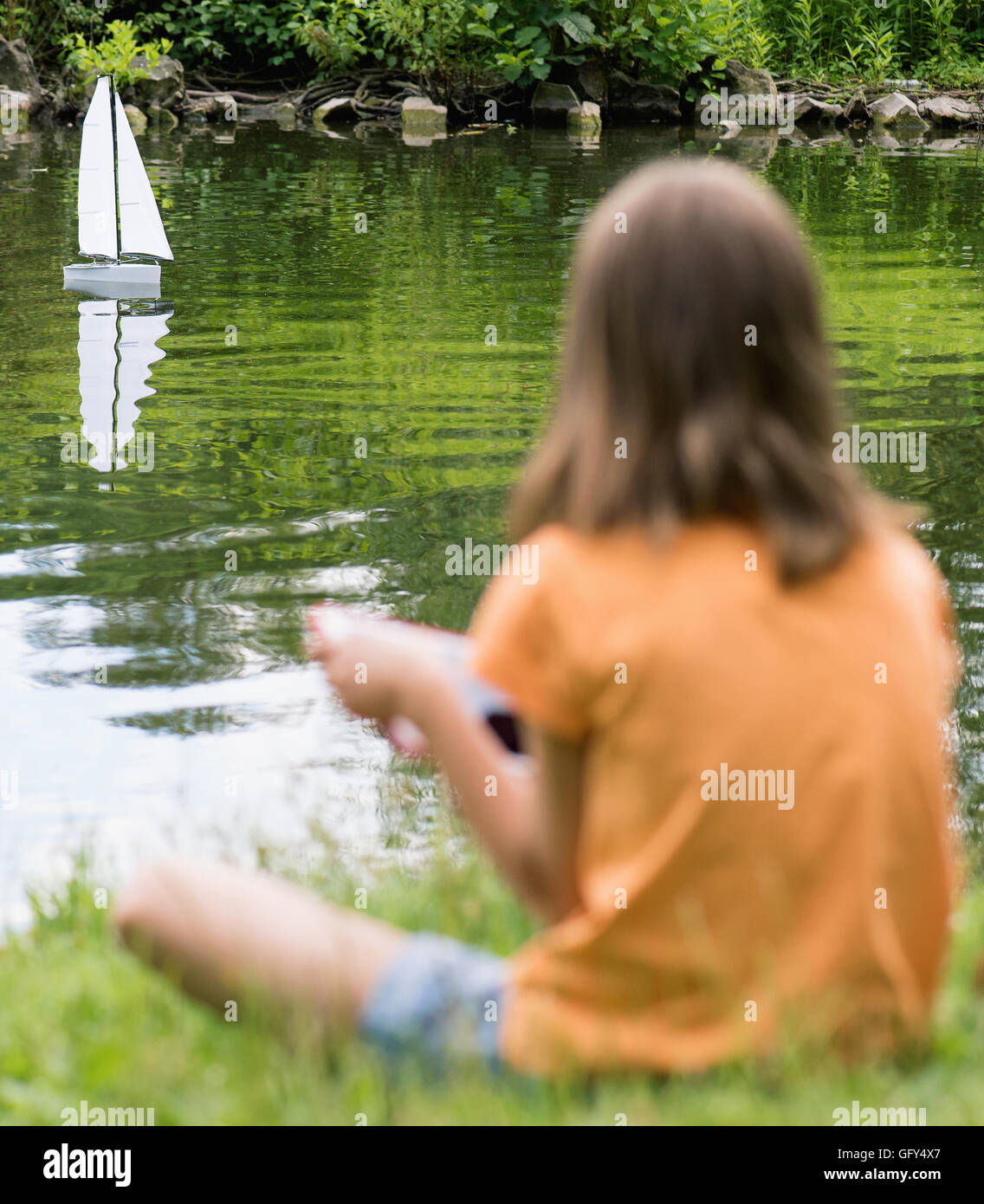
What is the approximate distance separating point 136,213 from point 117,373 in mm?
2732

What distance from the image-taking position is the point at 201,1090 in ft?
5.86

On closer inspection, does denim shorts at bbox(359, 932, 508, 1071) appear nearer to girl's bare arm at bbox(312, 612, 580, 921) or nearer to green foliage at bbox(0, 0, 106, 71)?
girl's bare arm at bbox(312, 612, 580, 921)

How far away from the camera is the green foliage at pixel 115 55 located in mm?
18875

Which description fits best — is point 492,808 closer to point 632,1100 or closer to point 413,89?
point 632,1100

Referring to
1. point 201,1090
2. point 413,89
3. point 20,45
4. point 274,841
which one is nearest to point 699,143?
point 413,89

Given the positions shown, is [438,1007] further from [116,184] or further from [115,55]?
[115,55]

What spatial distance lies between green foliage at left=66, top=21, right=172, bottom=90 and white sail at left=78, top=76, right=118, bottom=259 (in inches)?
379

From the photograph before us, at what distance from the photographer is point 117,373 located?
284 inches

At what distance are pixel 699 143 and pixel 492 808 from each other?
17.4 meters

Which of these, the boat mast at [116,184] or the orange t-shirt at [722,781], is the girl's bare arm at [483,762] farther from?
the boat mast at [116,184]

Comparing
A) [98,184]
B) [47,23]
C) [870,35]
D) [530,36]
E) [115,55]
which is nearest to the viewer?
[98,184]

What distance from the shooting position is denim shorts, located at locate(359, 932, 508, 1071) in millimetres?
1627

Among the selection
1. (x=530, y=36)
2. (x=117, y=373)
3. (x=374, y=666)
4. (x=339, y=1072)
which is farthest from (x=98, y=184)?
(x=530, y=36)

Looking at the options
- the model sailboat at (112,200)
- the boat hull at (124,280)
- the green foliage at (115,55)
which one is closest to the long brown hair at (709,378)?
the boat hull at (124,280)
